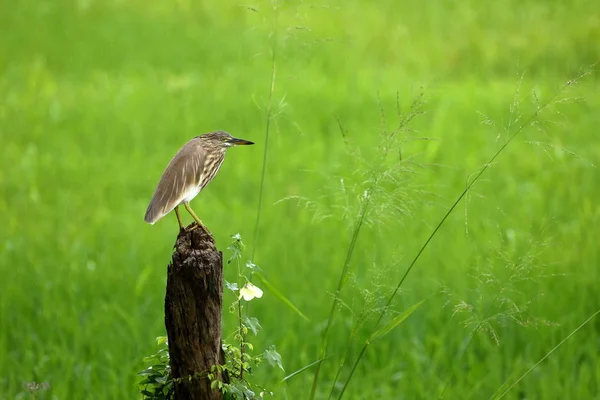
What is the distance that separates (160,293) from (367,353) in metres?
1.67

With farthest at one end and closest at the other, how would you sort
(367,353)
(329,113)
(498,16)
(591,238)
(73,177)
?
(498,16), (329,113), (73,177), (591,238), (367,353)

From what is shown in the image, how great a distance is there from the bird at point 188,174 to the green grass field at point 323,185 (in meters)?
0.36

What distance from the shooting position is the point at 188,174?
388 centimetres

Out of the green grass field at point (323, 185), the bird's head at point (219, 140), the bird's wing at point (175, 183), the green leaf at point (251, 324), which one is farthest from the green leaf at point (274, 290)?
the bird's head at point (219, 140)

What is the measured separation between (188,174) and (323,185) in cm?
→ 480

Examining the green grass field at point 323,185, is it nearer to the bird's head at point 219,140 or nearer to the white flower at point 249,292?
the bird's head at point 219,140

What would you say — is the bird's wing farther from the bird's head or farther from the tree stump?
the tree stump

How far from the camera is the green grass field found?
5707 mm

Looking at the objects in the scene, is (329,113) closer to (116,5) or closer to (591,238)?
(591,238)

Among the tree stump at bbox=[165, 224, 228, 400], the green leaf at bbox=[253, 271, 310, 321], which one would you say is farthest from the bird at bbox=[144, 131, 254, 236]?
the green leaf at bbox=[253, 271, 310, 321]

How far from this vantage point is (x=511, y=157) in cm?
945

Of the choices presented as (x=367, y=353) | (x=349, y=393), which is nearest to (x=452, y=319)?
(x=367, y=353)

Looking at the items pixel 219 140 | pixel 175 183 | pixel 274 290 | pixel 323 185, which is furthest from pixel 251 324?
pixel 323 185

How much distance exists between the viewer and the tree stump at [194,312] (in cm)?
346
